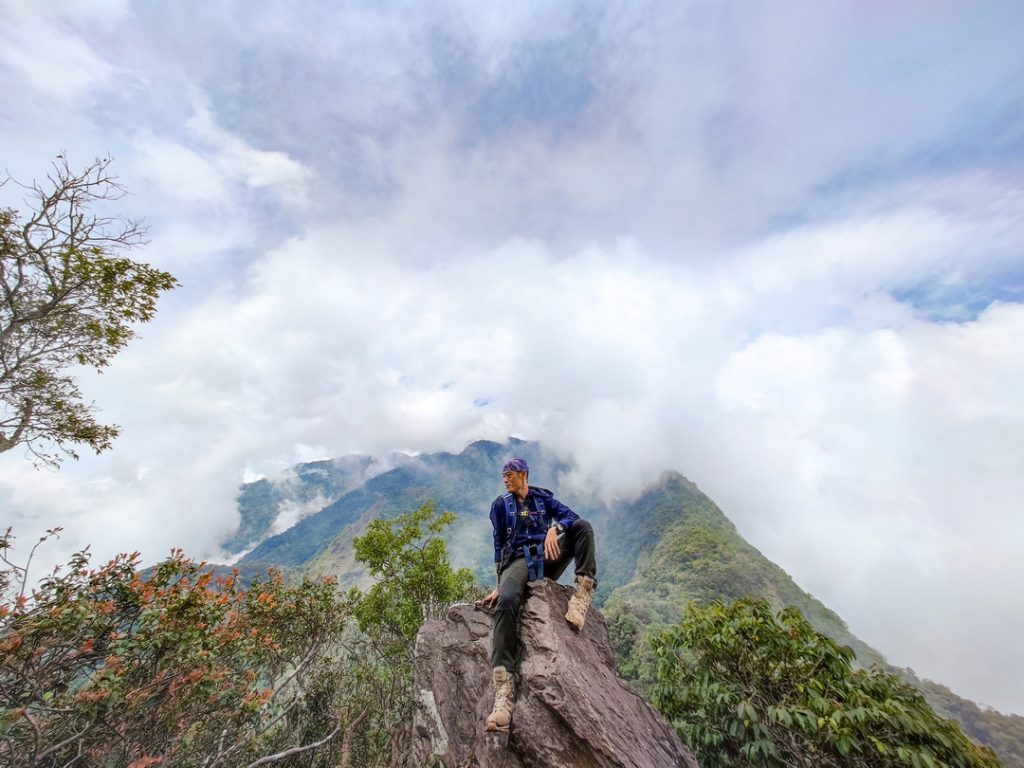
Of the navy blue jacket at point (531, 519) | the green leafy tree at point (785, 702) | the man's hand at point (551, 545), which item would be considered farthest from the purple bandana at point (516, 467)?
the green leafy tree at point (785, 702)

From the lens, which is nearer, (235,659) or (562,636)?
(562,636)

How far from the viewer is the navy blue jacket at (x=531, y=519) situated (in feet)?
19.2

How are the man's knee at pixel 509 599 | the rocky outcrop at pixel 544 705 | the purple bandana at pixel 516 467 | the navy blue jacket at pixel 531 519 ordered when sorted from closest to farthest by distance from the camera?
the rocky outcrop at pixel 544 705
the man's knee at pixel 509 599
the navy blue jacket at pixel 531 519
the purple bandana at pixel 516 467

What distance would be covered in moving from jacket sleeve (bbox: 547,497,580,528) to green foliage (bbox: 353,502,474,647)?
1419 centimetres

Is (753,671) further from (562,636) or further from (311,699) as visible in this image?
(311,699)

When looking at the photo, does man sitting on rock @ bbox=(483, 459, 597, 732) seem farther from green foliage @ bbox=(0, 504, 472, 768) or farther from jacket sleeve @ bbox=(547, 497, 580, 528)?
green foliage @ bbox=(0, 504, 472, 768)

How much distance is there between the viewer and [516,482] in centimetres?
598

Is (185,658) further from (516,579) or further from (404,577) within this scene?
(404,577)

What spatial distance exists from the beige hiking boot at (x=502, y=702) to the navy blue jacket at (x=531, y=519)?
1.40m

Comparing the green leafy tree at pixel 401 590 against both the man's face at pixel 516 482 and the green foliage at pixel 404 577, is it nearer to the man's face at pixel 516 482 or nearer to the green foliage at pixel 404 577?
the green foliage at pixel 404 577

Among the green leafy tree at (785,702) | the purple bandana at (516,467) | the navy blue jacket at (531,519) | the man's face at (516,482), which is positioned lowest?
the green leafy tree at (785,702)

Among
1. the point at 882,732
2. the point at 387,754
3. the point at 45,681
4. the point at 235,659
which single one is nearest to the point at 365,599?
the point at 387,754

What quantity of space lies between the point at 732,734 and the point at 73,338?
1607cm

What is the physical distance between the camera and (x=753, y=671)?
28.3 feet
